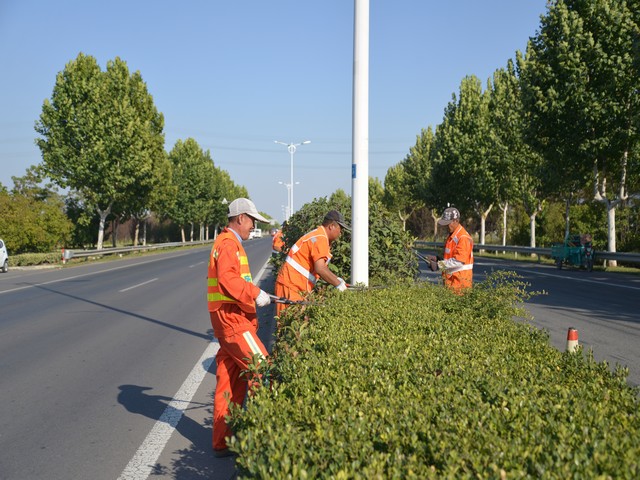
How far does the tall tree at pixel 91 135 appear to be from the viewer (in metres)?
36.3

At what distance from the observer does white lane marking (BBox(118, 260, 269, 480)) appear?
421 cm

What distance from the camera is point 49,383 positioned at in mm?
6566

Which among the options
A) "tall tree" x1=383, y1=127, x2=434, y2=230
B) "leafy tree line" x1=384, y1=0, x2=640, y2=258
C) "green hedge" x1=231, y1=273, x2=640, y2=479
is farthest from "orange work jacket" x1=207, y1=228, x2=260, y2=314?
"tall tree" x1=383, y1=127, x2=434, y2=230

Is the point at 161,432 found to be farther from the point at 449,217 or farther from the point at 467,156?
the point at 467,156

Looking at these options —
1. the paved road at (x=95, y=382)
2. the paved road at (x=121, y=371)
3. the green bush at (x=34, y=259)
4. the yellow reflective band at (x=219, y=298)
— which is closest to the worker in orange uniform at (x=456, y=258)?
the paved road at (x=121, y=371)

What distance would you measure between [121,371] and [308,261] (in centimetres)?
293

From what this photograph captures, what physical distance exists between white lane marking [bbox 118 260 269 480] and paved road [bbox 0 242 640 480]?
0.04 ft

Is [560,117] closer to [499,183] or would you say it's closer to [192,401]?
[499,183]

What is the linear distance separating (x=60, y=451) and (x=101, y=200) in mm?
37022

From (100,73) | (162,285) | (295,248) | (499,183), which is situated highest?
(100,73)

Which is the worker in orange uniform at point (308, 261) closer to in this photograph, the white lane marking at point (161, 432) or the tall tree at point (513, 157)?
the white lane marking at point (161, 432)

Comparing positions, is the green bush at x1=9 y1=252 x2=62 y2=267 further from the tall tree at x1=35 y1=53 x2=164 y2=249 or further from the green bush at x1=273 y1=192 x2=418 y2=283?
the green bush at x1=273 y1=192 x2=418 y2=283

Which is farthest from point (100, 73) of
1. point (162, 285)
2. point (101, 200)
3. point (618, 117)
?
Answer: point (618, 117)

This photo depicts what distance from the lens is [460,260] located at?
7.66 meters
